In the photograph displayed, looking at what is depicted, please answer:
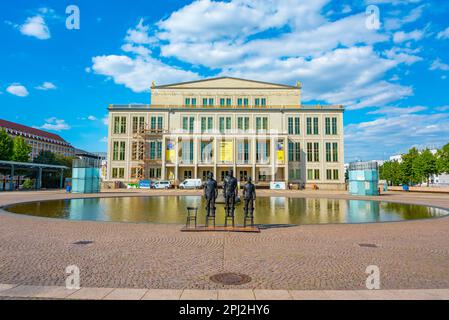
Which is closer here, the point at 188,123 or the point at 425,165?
the point at 188,123

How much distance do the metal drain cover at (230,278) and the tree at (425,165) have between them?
2936 inches

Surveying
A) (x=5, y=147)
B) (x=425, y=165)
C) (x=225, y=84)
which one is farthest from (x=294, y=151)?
(x=5, y=147)

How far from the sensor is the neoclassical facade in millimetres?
56312

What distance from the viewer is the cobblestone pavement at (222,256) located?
5160 millimetres

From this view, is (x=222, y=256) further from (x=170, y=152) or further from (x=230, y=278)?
(x=170, y=152)

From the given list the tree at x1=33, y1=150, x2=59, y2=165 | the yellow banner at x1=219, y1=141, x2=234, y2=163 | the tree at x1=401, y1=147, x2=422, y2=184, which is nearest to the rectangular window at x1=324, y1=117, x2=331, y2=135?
the yellow banner at x1=219, y1=141, x2=234, y2=163

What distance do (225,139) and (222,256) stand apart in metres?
49.3

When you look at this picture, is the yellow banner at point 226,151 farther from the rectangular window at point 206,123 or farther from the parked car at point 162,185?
the parked car at point 162,185

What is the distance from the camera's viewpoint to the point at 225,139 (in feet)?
183

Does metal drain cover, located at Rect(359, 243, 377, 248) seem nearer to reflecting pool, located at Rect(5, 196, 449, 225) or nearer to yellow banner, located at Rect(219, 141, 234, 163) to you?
reflecting pool, located at Rect(5, 196, 449, 225)

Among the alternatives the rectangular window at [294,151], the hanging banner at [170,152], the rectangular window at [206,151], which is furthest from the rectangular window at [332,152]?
the hanging banner at [170,152]

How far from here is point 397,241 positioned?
881 cm

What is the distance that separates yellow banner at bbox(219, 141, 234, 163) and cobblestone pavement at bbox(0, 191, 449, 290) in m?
44.2
